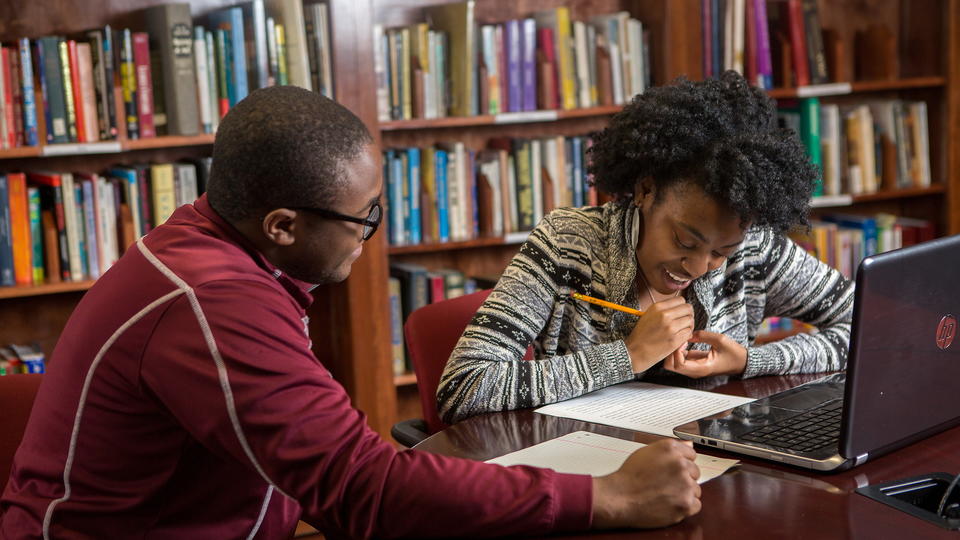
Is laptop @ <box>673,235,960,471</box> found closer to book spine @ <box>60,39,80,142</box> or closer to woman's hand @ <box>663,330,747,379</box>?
woman's hand @ <box>663,330,747,379</box>

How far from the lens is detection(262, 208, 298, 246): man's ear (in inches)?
47.3

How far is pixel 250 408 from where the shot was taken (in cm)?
109

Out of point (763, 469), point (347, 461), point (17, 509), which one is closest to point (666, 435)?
point (763, 469)

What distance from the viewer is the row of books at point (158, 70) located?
2.66 metres

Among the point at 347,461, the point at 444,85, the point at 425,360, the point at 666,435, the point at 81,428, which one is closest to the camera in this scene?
the point at 347,461

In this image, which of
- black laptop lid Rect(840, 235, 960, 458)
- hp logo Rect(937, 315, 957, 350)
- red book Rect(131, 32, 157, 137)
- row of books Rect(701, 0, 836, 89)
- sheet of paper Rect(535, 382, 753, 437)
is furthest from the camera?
row of books Rect(701, 0, 836, 89)

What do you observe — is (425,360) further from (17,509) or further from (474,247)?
(474,247)

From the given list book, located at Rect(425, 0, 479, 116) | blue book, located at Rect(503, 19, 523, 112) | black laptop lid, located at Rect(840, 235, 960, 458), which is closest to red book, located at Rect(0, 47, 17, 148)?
book, located at Rect(425, 0, 479, 116)

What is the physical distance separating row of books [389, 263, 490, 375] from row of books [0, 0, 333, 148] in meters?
0.62

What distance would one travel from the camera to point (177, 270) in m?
1.16

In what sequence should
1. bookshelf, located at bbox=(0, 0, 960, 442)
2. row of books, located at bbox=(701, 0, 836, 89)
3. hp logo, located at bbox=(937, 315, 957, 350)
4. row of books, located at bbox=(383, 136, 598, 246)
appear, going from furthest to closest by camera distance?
row of books, located at bbox=(701, 0, 836, 89), row of books, located at bbox=(383, 136, 598, 246), bookshelf, located at bbox=(0, 0, 960, 442), hp logo, located at bbox=(937, 315, 957, 350)

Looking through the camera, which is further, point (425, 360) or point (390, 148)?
point (390, 148)

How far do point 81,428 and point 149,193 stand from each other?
5.65 ft

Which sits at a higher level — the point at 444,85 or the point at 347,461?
the point at 444,85
